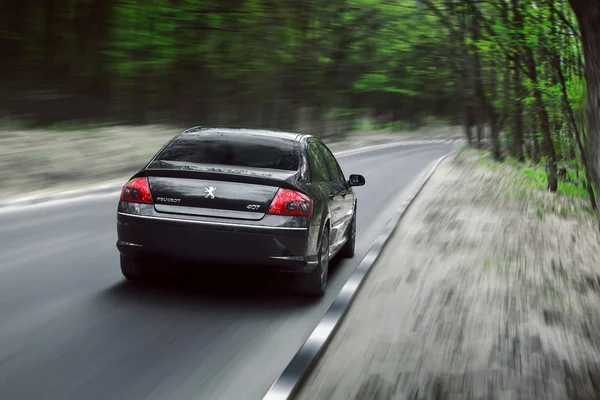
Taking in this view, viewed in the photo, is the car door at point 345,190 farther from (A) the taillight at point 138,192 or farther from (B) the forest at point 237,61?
(B) the forest at point 237,61

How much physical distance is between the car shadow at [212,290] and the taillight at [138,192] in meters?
0.89

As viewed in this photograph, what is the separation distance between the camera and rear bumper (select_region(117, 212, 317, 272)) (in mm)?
6816

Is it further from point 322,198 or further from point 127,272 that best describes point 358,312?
point 127,272

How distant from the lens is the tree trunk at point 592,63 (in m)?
6.68

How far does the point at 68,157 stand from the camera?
21.6m

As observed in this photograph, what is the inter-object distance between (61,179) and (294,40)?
15783 millimetres

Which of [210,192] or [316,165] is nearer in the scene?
[210,192]

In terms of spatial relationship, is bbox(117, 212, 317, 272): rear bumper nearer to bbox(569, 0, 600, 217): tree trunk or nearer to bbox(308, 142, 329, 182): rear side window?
bbox(308, 142, 329, 182): rear side window

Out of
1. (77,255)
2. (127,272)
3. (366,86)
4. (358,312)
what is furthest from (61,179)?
(366,86)

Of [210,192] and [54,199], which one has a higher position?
[210,192]

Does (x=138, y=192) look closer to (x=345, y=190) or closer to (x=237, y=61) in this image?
(x=345, y=190)

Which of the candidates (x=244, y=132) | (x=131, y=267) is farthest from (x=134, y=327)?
(x=244, y=132)

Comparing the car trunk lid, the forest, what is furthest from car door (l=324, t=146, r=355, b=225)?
the forest

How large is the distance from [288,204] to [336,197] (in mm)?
1907
